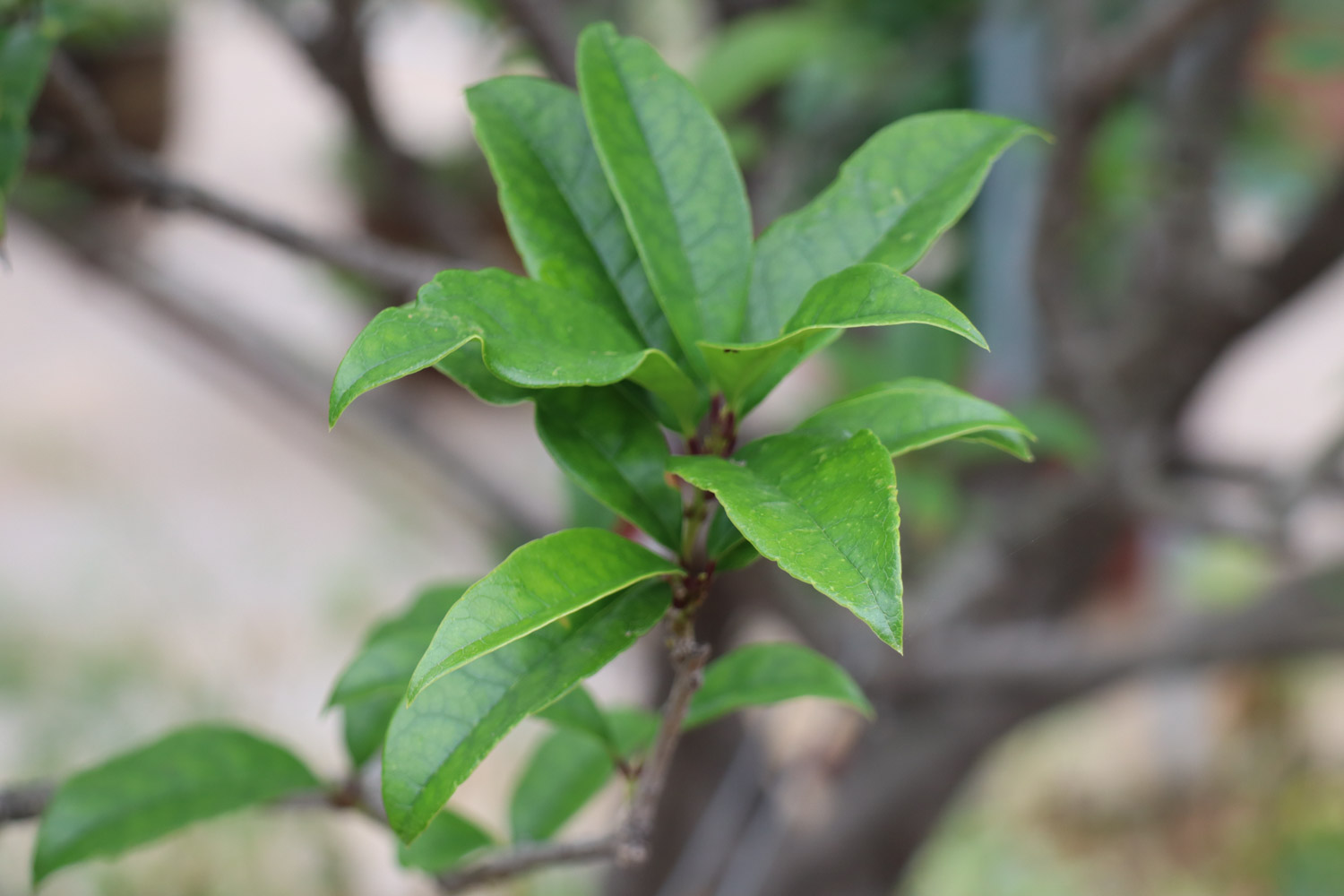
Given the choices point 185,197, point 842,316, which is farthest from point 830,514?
point 185,197

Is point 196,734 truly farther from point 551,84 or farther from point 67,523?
point 67,523

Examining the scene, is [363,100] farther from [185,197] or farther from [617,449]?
[617,449]

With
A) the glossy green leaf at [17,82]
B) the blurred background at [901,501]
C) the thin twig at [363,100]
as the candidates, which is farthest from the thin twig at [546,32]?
the glossy green leaf at [17,82]

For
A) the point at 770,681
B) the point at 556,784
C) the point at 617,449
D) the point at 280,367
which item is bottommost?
the point at 280,367

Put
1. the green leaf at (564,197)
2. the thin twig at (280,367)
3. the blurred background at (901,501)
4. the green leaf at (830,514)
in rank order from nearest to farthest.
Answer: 1. the green leaf at (830,514)
2. the green leaf at (564,197)
3. the blurred background at (901,501)
4. the thin twig at (280,367)

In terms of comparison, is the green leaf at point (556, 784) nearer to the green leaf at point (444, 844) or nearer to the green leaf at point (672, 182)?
the green leaf at point (444, 844)
